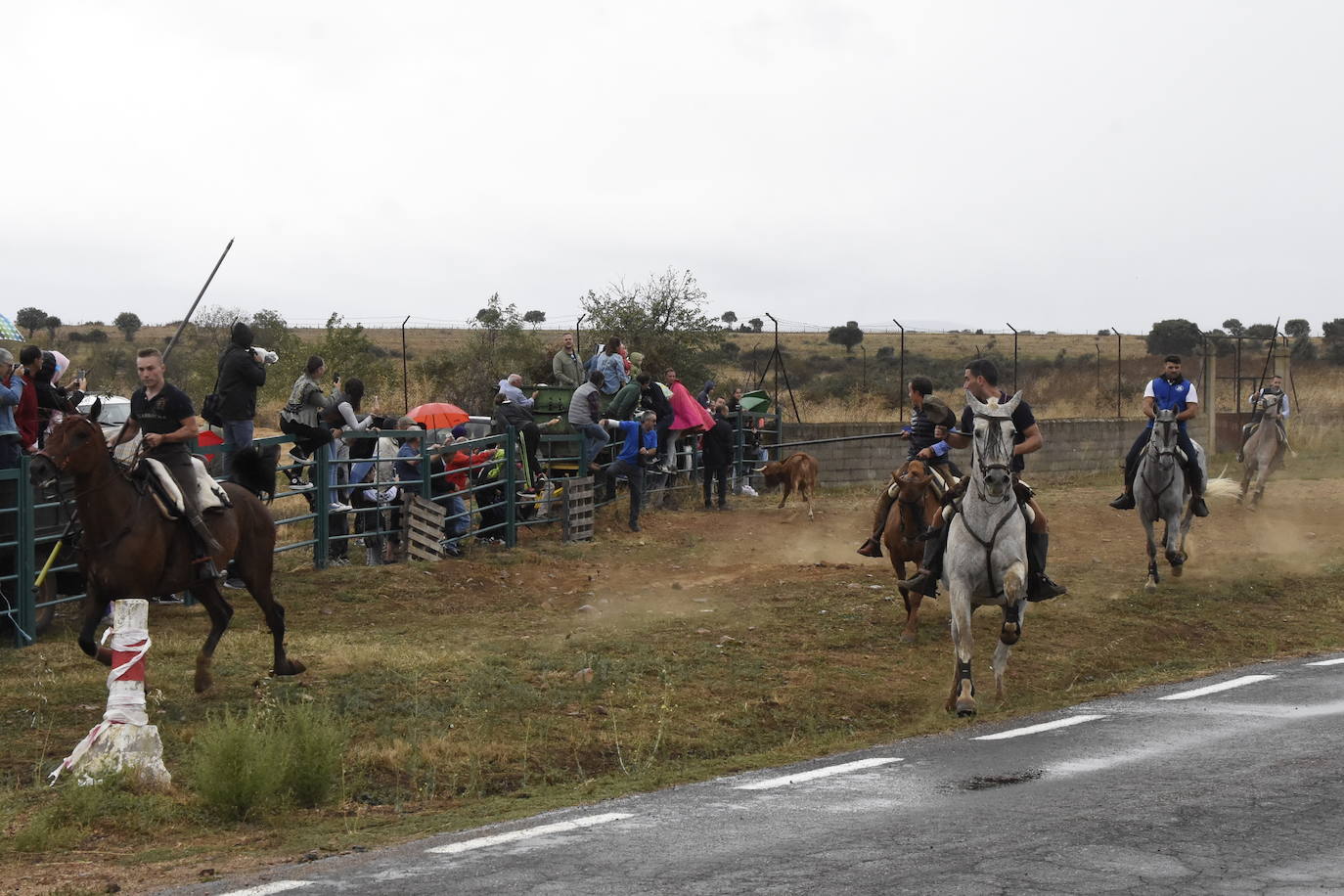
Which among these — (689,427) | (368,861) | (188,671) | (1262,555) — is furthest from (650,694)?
(689,427)

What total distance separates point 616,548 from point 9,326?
8629 millimetres

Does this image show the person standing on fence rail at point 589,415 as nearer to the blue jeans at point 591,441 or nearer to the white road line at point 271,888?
the blue jeans at point 591,441

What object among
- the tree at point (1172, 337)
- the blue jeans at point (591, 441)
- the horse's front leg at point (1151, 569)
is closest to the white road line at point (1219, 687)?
the horse's front leg at point (1151, 569)

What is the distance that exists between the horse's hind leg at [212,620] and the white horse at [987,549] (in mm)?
5338

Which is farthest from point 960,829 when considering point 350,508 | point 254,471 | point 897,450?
point 897,450

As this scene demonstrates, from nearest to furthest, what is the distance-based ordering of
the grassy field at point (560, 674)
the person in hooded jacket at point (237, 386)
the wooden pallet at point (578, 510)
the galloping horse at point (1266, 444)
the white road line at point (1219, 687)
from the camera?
the grassy field at point (560, 674), the white road line at point (1219, 687), the person in hooded jacket at point (237, 386), the wooden pallet at point (578, 510), the galloping horse at point (1266, 444)

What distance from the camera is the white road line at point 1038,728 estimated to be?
33.8 feet

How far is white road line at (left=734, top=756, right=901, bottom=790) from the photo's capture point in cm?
891

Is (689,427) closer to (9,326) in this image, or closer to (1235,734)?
(9,326)

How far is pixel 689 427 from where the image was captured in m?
26.5

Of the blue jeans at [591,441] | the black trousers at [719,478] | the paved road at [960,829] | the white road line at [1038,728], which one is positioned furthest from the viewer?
the black trousers at [719,478]

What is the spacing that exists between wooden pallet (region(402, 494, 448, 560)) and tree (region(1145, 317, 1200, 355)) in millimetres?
63698

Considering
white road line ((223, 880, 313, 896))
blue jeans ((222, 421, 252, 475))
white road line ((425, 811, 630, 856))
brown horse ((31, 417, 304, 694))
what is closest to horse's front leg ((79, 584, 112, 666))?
brown horse ((31, 417, 304, 694))

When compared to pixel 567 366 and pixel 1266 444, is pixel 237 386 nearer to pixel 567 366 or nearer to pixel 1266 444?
pixel 567 366
